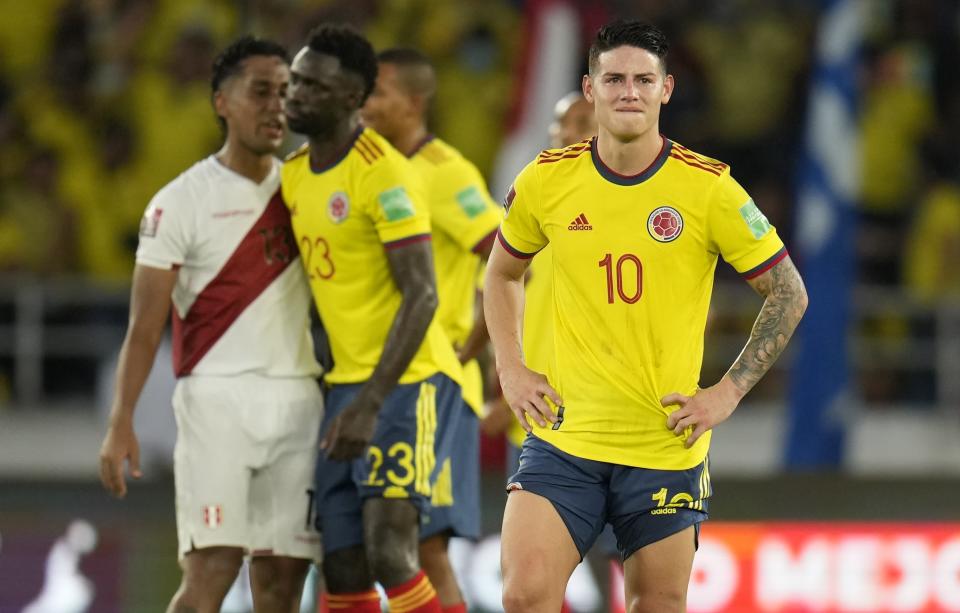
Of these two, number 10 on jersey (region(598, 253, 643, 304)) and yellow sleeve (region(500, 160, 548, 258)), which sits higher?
yellow sleeve (region(500, 160, 548, 258))

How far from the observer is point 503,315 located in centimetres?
514

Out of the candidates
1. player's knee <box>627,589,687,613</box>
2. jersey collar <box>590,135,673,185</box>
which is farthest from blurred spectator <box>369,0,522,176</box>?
player's knee <box>627,589,687,613</box>

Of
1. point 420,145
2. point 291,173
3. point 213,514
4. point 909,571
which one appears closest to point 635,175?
point 291,173

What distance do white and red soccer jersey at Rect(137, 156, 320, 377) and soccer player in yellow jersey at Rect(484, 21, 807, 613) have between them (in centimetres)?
107

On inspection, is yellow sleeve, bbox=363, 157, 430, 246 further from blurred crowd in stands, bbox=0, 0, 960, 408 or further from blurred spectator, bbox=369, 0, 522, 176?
blurred spectator, bbox=369, 0, 522, 176

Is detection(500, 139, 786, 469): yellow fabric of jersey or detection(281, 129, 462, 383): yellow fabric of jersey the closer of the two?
detection(500, 139, 786, 469): yellow fabric of jersey

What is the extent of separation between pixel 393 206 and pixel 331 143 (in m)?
0.34

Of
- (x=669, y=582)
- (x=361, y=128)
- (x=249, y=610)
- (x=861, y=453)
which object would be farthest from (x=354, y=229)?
(x=861, y=453)

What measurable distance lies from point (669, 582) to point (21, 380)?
7.06 m

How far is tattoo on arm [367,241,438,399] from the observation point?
218 inches

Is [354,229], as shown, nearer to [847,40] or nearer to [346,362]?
[346,362]

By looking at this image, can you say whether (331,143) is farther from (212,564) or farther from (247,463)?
(212,564)

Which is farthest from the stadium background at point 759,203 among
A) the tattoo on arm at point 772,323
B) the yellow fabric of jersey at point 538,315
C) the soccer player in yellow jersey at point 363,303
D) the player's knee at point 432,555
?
the tattoo on arm at point 772,323

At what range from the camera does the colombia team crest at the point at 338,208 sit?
5668 millimetres
